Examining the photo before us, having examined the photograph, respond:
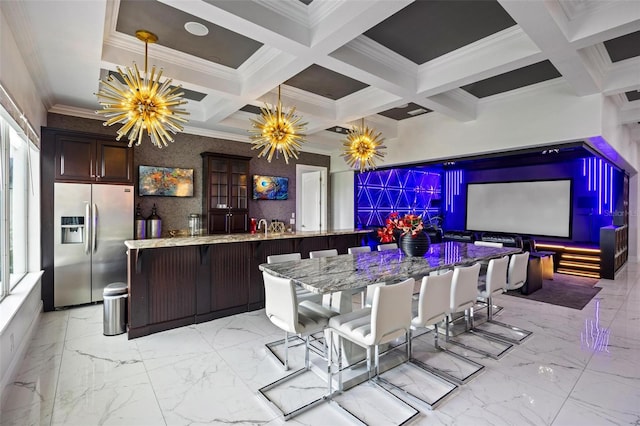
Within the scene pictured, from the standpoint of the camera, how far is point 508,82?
4492 millimetres

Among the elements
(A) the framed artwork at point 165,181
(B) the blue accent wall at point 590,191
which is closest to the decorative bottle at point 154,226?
(A) the framed artwork at point 165,181

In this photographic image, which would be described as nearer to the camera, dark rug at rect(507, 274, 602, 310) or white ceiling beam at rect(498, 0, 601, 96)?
white ceiling beam at rect(498, 0, 601, 96)

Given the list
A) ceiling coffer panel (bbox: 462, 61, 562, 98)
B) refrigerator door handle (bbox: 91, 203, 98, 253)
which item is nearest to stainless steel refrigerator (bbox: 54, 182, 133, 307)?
refrigerator door handle (bbox: 91, 203, 98, 253)

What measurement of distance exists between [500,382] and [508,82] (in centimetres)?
388

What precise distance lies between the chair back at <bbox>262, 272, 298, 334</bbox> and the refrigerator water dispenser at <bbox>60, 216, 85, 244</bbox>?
11.3 feet

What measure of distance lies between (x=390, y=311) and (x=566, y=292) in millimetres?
4834

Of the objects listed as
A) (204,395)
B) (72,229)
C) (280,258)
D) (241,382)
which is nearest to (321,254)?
(280,258)

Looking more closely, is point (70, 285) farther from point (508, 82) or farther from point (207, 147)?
point (508, 82)

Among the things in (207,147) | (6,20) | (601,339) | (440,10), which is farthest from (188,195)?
(601,339)

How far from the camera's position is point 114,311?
3.58 metres

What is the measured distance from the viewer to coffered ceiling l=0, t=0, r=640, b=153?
99.9 inches

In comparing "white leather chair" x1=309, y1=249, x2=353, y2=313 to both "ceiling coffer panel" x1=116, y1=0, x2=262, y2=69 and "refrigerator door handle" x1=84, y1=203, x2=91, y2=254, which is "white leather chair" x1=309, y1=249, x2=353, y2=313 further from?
"refrigerator door handle" x1=84, y1=203, x2=91, y2=254

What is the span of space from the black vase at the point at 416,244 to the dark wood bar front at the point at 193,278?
1729mm

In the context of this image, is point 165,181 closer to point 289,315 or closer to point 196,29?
point 196,29
